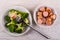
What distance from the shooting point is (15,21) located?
877 mm

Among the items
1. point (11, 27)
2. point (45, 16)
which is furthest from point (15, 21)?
point (45, 16)

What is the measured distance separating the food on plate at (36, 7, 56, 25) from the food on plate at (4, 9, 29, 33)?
0.19ft

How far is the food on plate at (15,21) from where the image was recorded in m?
0.87

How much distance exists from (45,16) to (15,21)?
0.14 meters

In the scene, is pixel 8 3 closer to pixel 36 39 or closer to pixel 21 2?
pixel 21 2

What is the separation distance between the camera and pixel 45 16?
896 millimetres

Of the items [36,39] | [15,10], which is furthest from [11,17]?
[36,39]

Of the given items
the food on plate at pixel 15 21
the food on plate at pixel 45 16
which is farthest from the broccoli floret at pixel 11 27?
the food on plate at pixel 45 16

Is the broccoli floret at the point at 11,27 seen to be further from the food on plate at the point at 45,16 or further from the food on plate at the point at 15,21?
the food on plate at the point at 45,16

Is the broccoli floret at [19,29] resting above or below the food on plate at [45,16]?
below

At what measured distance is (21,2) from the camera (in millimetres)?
950

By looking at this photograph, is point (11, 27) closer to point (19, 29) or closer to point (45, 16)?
point (19, 29)

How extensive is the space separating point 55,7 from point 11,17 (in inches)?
8.9

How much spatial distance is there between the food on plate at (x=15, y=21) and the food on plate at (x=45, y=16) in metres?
0.06
